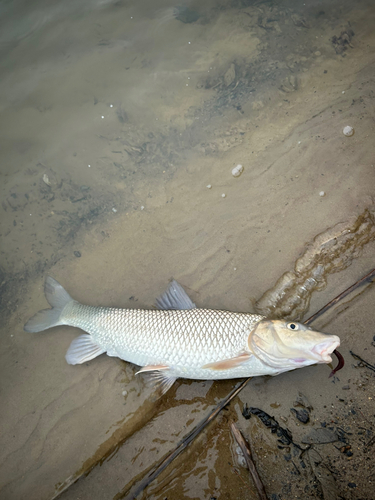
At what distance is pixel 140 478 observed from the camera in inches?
103

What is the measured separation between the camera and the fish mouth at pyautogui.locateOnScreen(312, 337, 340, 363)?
7.50ft

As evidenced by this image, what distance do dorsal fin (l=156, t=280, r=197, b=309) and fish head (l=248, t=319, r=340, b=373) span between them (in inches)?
29.2

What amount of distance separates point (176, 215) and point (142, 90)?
1.74 m

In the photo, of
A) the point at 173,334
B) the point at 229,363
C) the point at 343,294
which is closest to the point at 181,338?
the point at 173,334

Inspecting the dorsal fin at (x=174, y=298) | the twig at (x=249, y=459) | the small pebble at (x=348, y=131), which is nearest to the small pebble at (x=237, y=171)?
the small pebble at (x=348, y=131)

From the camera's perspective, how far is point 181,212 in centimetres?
345

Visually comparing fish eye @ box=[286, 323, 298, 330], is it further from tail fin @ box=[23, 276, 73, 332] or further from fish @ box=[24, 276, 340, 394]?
tail fin @ box=[23, 276, 73, 332]

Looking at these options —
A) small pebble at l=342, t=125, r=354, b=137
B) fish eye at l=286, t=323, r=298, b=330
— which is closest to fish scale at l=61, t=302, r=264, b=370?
fish eye at l=286, t=323, r=298, b=330

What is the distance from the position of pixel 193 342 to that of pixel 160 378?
1.77 ft

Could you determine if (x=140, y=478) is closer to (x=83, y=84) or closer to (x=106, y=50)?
(x=83, y=84)

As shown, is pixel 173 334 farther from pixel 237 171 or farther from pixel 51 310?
pixel 237 171

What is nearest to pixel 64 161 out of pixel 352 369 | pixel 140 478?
pixel 140 478

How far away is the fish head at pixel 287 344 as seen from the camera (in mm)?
2346

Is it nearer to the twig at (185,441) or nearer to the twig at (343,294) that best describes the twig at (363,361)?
the twig at (343,294)
